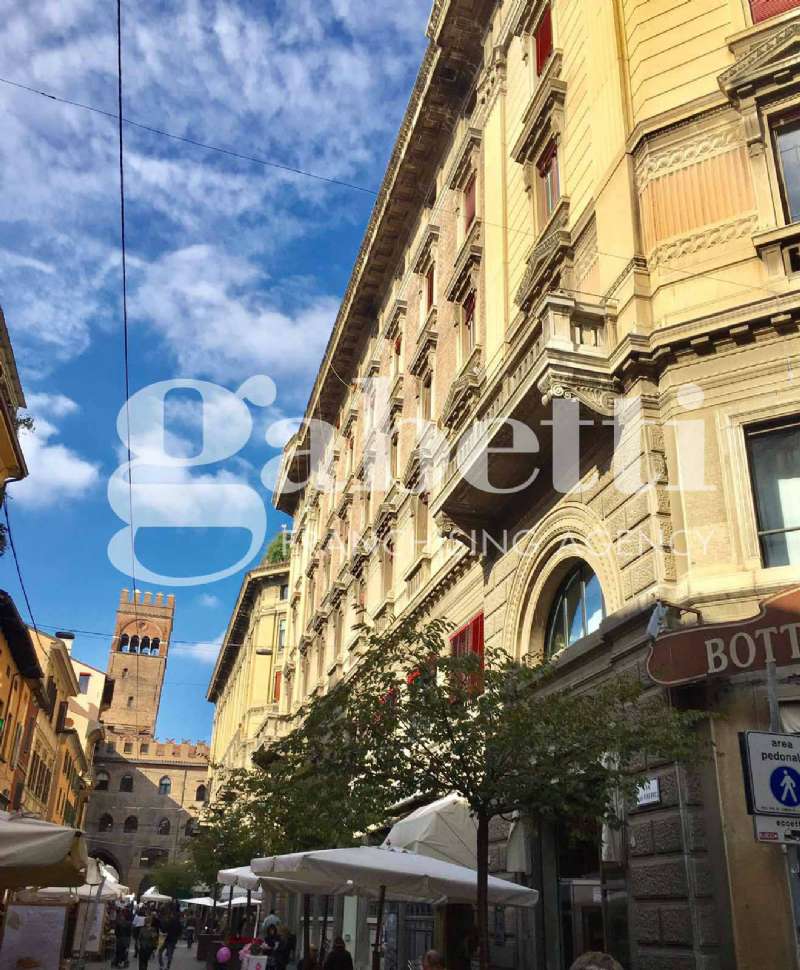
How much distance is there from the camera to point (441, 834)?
1234 cm

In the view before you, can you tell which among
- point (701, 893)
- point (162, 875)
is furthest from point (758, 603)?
point (162, 875)

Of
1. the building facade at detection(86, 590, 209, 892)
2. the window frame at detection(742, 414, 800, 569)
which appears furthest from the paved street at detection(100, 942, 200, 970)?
the building facade at detection(86, 590, 209, 892)

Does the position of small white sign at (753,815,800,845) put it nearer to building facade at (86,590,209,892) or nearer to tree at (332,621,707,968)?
tree at (332,621,707,968)

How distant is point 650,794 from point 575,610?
3742mm

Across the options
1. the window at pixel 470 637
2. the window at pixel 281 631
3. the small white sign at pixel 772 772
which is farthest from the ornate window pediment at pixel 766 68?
the window at pixel 281 631

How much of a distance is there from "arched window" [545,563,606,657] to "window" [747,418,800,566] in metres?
2.50

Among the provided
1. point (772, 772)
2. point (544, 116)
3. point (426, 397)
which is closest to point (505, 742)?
point (772, 772)

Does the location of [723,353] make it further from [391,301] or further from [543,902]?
[391,301]

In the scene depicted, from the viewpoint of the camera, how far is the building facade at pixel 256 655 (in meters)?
49.2

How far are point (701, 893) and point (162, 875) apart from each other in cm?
5729

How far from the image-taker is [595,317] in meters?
12.5

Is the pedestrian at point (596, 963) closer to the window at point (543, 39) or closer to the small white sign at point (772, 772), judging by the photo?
the small white sign at point (772, 772)

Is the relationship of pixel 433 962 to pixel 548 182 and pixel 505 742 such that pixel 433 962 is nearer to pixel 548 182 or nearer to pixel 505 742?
pixel 505 742

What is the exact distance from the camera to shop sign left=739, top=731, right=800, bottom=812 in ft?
19.3
